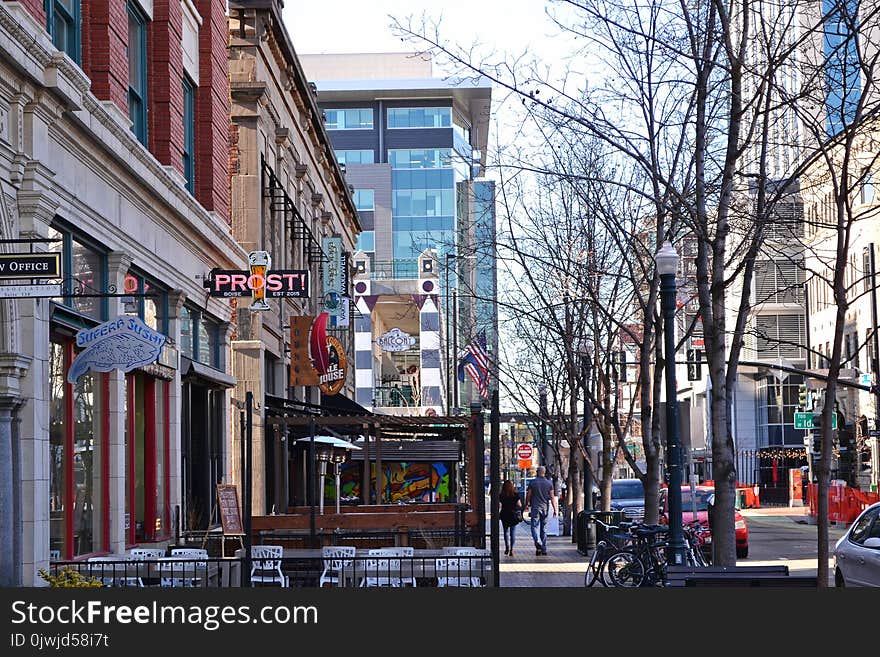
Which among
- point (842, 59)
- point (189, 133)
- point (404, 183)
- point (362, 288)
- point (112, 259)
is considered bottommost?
point (112, 259)

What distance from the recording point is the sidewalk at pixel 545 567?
22.7m

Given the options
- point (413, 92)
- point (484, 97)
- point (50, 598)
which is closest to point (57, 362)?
point (50, 598)

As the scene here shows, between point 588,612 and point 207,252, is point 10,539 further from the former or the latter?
point 207,252

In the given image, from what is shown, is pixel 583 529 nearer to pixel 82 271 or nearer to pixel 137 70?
pixel 137 70

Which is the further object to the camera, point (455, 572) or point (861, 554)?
point (455, 572)

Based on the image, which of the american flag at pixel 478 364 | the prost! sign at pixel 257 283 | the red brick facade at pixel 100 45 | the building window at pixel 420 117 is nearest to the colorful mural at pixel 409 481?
the american flag at pixel 478 364

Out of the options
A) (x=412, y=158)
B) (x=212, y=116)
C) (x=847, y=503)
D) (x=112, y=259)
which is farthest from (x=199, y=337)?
(x=412, y=158)

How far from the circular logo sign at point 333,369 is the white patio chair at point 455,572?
65.5 feet

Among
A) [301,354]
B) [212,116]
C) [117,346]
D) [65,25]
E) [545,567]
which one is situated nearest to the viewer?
[117,346]

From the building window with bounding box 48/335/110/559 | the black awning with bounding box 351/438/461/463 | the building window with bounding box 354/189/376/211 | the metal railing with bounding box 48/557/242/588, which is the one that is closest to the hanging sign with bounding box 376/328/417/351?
the building window with bounding box 354/189/376/211

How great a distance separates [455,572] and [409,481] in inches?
1328

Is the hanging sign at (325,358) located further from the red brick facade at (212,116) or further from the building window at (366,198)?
the building window at (366,198)

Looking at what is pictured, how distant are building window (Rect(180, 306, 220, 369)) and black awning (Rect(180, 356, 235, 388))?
8.2 inches

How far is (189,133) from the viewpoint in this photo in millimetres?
25719
